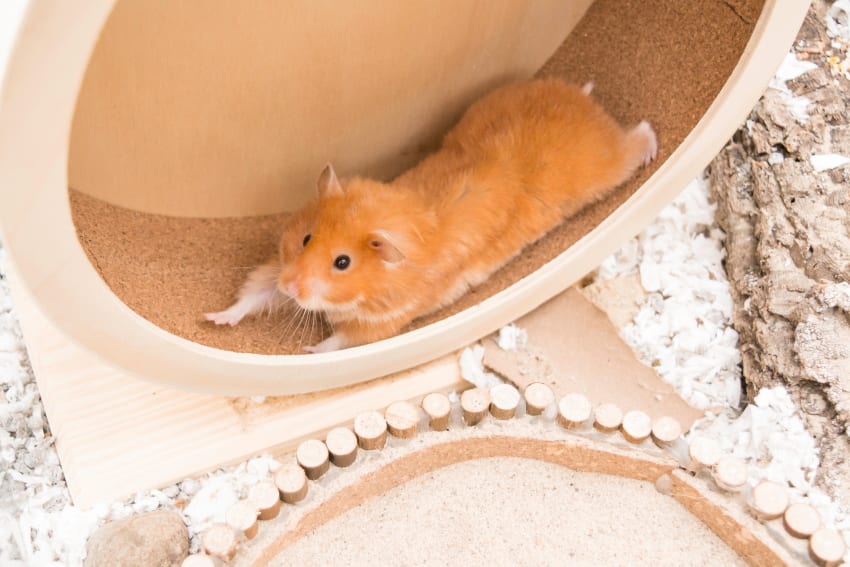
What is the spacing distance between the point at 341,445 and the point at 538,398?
39cm

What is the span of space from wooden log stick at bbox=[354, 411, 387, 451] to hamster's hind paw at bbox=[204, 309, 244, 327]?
0.29 m

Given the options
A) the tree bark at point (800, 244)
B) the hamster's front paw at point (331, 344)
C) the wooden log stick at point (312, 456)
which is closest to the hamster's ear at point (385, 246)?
the hamster's front paw at point (331, 344)

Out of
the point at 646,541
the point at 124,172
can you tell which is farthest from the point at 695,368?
the point at 124,172

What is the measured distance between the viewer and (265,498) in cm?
161

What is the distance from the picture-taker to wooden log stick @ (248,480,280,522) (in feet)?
5.28

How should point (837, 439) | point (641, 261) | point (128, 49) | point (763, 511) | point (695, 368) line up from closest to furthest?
1. point (128, 49)
2. point (763, 511)
3. point (837, 439)
4. point (695, 368)
5. point (641, 261)

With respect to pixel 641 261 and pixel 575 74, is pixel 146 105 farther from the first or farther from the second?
pixel 641 261

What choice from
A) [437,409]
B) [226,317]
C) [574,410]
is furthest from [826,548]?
[226,317]

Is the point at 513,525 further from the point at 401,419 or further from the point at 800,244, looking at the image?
the point at 800,244

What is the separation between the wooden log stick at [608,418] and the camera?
1.76 meters

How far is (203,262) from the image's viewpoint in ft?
5.96

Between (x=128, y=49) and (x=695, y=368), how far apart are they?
1.30 m

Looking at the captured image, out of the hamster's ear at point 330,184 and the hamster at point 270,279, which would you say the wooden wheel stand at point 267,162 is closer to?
the hamster at point 270,279

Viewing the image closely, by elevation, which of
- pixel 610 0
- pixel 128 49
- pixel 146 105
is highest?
pixel 610 0
